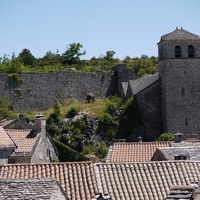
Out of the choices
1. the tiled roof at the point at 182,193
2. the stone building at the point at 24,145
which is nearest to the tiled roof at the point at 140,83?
the stone building at the point at 24,145

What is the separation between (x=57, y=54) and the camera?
84188mm

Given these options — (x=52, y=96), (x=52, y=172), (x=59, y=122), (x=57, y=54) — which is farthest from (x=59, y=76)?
(x=52, y=172)

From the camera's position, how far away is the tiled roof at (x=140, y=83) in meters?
54.9

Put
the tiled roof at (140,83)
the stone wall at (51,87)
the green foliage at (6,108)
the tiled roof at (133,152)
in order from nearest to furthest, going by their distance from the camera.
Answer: the tiled roof at (133,152)
the green foliage at (6,108)
the tiled roof at (140,83)
the stone wall at (51,87)

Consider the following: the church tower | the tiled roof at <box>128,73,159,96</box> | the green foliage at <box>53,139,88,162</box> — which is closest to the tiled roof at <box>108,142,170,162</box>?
the green foliage at <box>53,139,88,162</box>

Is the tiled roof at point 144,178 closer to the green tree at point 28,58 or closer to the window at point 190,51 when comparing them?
the window at point 190,51

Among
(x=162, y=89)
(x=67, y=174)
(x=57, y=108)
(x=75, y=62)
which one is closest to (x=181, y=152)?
(x=67, y=174)

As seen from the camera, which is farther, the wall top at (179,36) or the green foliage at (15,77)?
the green foliage at (15,77)

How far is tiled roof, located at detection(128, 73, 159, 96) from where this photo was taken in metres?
54.9

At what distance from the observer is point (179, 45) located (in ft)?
171

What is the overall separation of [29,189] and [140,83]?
4571 cm

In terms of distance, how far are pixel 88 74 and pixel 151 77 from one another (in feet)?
24.1

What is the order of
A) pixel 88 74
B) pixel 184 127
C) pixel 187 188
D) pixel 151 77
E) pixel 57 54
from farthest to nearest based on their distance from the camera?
pixel 57 54 < pixel 88 74 < pixel 151 77 < pixel 184 127 < pixel 187 188

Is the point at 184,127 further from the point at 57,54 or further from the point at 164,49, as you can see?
the point at 57,54
